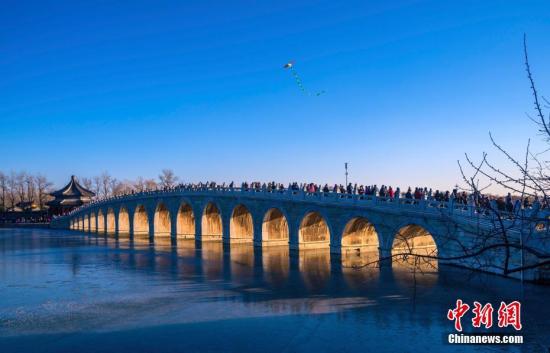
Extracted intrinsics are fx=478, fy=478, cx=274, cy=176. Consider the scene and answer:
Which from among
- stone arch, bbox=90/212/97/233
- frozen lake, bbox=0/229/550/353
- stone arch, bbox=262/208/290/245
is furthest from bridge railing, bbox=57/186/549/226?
stone arch, bbox=90/212/97/233

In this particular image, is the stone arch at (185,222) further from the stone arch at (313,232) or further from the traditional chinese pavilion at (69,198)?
the traditional chinese pavilion at (69,198)

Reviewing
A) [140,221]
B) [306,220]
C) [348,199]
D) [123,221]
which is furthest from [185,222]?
[348,199]

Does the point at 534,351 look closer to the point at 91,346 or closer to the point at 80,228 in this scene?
the point at 91,346

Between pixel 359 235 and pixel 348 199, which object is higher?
pixel 348 199

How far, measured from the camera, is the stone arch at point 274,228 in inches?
1420

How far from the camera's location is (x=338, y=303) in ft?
57.0

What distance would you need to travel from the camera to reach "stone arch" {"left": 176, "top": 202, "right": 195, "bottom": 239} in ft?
157

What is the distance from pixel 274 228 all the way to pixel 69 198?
5310cm

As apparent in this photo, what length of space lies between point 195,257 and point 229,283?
1085 cm

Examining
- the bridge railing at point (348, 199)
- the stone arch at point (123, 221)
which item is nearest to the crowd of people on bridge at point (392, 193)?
the bridge railing at point (348, 199)

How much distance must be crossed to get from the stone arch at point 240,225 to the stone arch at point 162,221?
1409cm

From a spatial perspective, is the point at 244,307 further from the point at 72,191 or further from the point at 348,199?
the point at 72,191

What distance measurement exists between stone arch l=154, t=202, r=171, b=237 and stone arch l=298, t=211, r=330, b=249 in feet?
75.0

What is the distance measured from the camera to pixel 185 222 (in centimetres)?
4947
